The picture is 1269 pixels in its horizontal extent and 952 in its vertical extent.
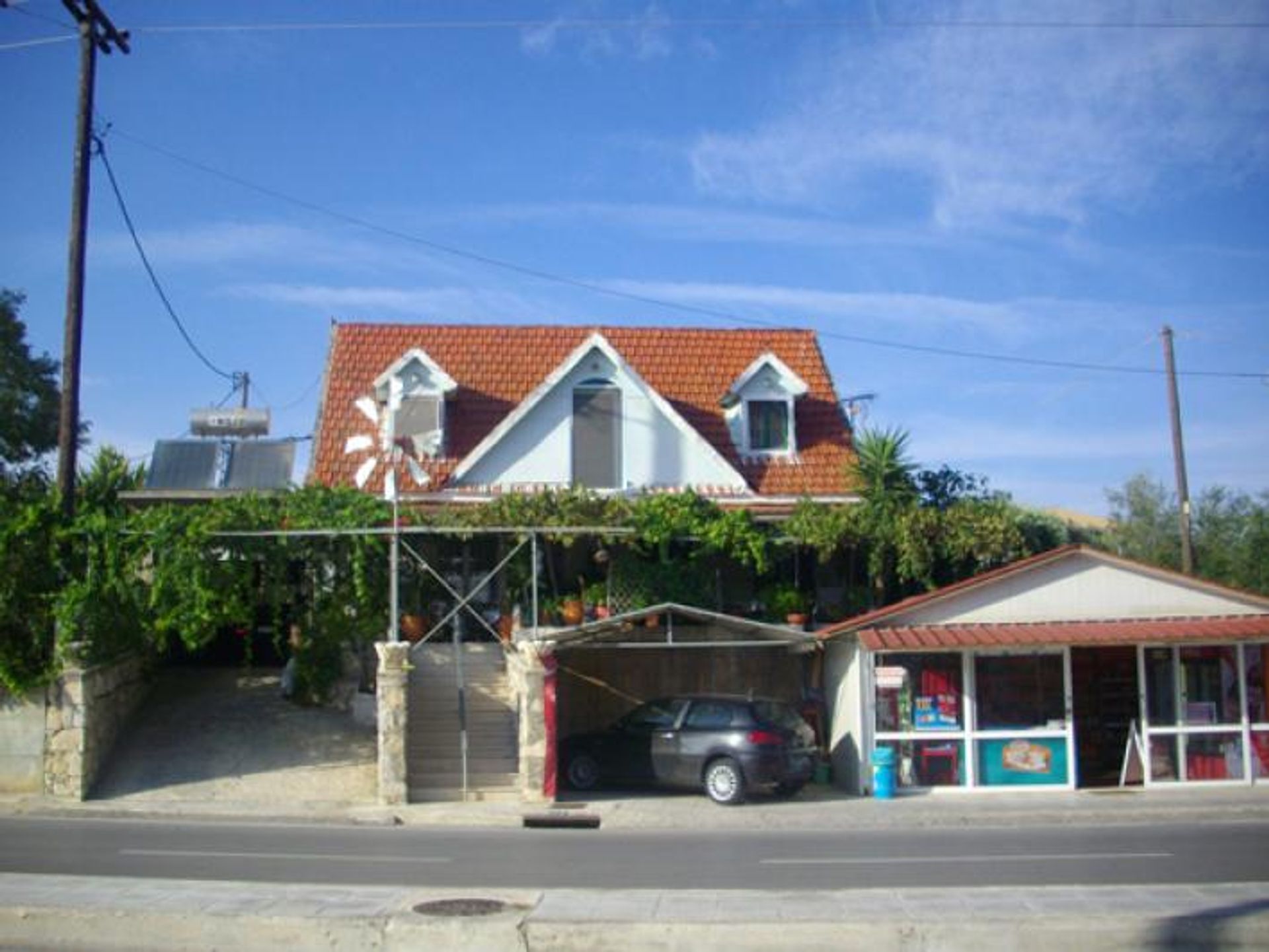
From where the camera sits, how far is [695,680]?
24.2 meters

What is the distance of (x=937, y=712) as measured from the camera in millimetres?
20797

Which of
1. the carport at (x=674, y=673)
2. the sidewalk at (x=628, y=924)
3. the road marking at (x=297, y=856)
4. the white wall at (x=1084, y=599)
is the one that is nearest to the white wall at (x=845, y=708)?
A: the carport at (x=674, y=673)

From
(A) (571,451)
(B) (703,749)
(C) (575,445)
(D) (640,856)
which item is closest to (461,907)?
(D) (640,856)

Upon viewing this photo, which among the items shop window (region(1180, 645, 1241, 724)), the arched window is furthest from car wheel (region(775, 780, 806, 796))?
the arched window

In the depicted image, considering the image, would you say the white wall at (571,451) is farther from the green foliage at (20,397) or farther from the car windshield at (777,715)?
the green foliage at (20,397)

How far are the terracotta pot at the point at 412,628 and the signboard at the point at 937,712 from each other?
928cm

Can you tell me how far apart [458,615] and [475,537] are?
62.7 inches

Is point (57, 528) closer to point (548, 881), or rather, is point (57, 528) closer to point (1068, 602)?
point (548, 881)

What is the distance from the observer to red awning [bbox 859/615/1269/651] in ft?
66.5

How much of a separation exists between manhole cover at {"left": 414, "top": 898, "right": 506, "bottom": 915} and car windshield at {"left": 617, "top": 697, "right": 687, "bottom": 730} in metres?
10.5

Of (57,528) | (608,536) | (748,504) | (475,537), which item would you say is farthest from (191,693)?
(748,504)

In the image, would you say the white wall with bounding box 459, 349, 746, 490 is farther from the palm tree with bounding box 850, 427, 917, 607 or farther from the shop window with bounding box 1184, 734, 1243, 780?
the shop window with bounding box 1184, 734, 1243, 780

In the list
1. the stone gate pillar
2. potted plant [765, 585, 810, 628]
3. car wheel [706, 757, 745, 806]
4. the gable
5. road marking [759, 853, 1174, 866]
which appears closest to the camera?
road marking [759, 853, 1174, 866]

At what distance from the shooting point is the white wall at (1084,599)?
69.5 ft
